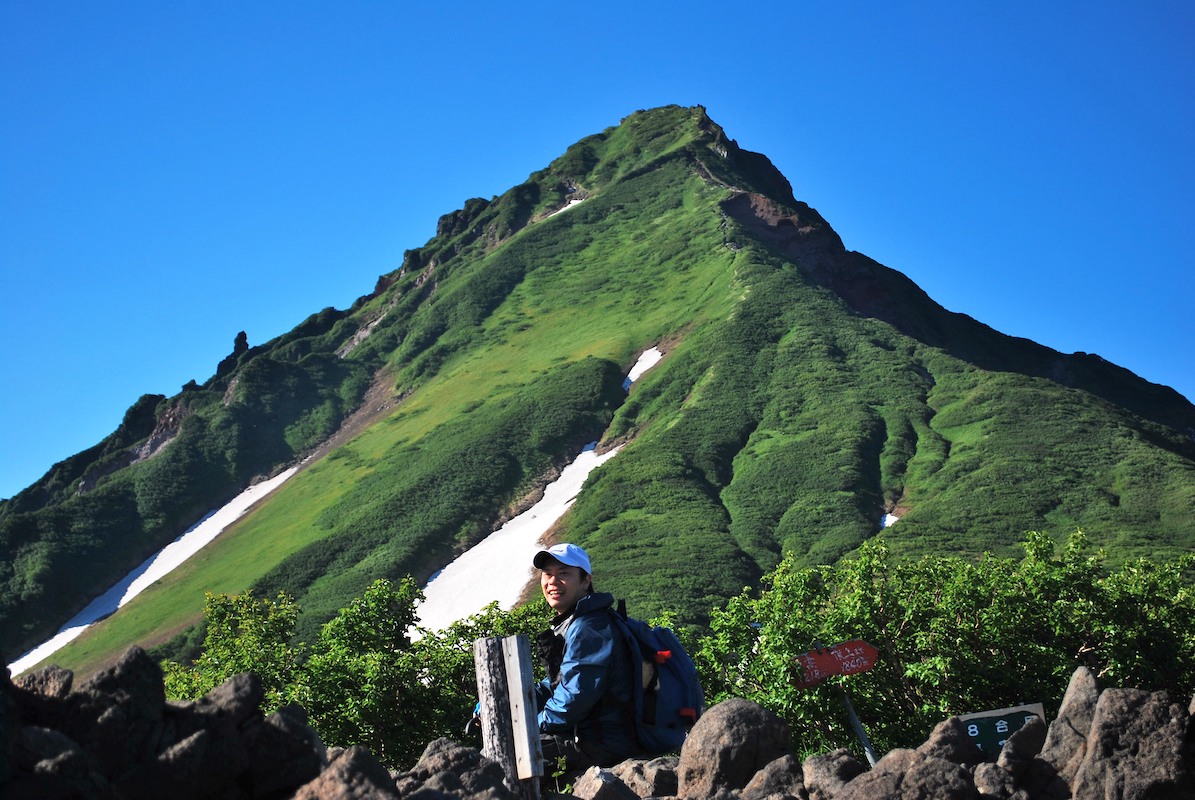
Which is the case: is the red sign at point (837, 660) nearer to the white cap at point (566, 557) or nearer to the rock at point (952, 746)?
the rock at point (952, 746)

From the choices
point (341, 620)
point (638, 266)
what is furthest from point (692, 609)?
point (638, 266)

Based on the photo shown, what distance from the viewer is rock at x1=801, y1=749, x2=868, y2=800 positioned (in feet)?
26.2

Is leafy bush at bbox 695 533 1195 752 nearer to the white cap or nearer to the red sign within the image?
the red sign

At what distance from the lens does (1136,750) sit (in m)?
7.62

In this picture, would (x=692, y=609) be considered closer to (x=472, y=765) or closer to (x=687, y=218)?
(x=472, y=765)

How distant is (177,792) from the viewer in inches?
222

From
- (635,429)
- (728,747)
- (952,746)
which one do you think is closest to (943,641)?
(728,747)

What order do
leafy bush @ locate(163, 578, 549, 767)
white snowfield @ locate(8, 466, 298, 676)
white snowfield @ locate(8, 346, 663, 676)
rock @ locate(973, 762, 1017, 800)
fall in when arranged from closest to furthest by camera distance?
rock @ locate(973, 762, 1017, 800), leafy bush @ locate(163, 578, 549, 767), white snowfield @ locate(8, 346, 663, 676), white snowfield @ locate(8, 466, 298, 676)

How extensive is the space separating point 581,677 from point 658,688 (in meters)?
0.88

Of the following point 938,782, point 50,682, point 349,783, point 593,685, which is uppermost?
point 50,682

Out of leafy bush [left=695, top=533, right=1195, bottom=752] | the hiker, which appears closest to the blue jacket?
the hiker

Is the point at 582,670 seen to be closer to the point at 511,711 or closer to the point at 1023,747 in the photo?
the point at 511,711

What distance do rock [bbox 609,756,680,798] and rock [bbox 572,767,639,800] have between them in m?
1.04

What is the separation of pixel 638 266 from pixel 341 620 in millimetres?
117400
